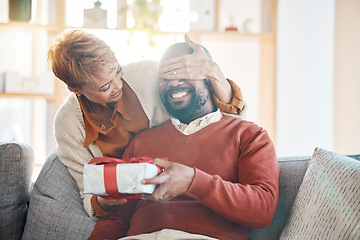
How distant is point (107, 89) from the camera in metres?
1.30

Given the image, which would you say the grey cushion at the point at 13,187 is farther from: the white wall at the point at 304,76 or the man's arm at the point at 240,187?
the white wall at the point at 304,76

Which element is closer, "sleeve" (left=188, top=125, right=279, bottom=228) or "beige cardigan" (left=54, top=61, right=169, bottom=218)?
"sleeve" (left=188, top=125, right=279, bottom=228)

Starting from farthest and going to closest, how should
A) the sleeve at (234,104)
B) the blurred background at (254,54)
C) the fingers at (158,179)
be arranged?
the blurred background at (254,54) < the sleeve at (234,104) < the fingers at (158,179)

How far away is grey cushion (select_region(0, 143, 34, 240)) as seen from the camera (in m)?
1.41

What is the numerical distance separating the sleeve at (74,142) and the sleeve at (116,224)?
0.25ft

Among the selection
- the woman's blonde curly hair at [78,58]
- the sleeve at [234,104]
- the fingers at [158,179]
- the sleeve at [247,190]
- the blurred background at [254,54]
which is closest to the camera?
the fingers at [158,179]

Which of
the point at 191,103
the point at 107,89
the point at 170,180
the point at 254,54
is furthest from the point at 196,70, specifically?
the point at 254,54

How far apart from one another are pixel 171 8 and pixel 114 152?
6.10 ft

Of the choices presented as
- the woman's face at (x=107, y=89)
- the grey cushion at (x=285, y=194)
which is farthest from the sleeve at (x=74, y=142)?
the grey cushion at (x=285, y=194)

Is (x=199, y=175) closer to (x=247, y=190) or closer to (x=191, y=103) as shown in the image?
(x=247, y=190)

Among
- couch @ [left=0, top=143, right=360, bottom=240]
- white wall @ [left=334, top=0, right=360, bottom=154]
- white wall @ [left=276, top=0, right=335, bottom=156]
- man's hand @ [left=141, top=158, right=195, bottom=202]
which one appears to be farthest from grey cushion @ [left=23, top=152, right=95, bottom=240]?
white wall @ [left=334, top=0, right=360, bottom=154]

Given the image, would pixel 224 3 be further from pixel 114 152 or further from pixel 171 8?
pixel 114 152

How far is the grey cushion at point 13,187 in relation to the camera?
55.4 inches

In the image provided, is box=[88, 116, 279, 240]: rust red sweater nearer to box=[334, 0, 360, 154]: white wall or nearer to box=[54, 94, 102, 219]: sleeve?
box=[54, 94, 102, 219]: sleeve
